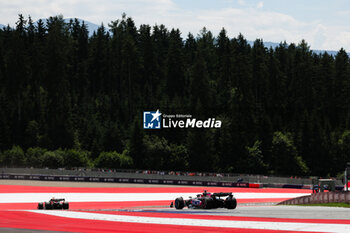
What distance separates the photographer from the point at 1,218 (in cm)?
2591

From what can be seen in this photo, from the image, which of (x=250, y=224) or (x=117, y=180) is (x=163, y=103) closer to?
(x=117, y=180)

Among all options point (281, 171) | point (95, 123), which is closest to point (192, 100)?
point (95, 123)

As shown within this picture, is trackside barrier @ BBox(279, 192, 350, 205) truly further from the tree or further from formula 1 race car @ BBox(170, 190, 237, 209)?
the tree

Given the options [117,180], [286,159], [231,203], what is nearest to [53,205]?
[231,203]

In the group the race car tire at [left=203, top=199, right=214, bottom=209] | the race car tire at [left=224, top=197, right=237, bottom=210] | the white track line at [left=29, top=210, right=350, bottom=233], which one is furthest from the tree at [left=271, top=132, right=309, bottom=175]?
the white track line at [left=29, top=210, right=350, bottom=233]

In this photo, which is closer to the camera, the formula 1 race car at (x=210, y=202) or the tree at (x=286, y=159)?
the formula 1 race car at (x=210, y=202)

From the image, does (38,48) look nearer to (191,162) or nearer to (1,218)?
(191,162)

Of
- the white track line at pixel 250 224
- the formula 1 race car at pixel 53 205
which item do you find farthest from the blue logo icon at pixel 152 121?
the white track line at pixel 250 224

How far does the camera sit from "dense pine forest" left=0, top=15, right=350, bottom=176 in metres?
120

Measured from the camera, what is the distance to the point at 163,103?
128 metres

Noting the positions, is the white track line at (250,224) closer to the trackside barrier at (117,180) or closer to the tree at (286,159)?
the trackside barrier at (117,180)

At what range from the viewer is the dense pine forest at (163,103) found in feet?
393

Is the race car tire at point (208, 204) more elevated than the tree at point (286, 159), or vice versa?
the tree at point (286, 159)

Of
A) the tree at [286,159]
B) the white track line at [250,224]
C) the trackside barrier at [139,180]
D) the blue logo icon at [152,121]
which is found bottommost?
the trackside barrier at [139,180]
